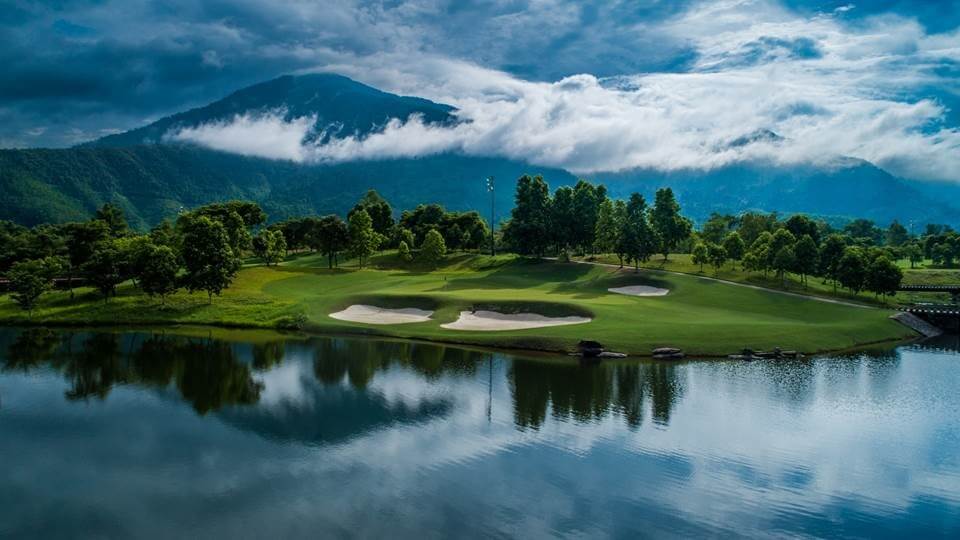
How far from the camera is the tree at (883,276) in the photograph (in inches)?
3014

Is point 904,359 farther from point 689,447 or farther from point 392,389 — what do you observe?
point 392,389

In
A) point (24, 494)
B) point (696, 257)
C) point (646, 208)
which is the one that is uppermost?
point (646, 208)

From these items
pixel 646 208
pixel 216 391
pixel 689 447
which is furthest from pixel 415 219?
pixel 689 447

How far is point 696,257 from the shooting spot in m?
92.8

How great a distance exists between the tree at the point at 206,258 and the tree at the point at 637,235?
54128mm

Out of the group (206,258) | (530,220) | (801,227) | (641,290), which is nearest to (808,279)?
(801,227)

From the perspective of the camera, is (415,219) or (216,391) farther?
(415,219)

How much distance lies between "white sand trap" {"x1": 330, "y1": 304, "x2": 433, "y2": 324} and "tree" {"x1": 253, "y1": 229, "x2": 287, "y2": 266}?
4115 cm

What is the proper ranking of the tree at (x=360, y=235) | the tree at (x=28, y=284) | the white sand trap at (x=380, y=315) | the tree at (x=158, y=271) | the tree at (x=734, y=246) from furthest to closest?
the tree at (x=360, y=235)
the tree at (x=734, y=246)
the tree at (x=28, y=284)
the tree at (x=158, y=271)
the white sand trap at (x=380, y=315)

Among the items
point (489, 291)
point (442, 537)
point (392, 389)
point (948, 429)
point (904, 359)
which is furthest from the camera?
point (489, 291)

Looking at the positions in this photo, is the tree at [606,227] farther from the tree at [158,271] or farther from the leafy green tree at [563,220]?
the tree at [158,271]

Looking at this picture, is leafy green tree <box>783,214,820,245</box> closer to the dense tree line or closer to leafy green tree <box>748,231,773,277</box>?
leafy green tree <box>748,231,773,277</box>

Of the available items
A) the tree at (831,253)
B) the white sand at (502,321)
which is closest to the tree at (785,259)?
the tree at (831,253)

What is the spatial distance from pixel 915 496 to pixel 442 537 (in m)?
19.4
